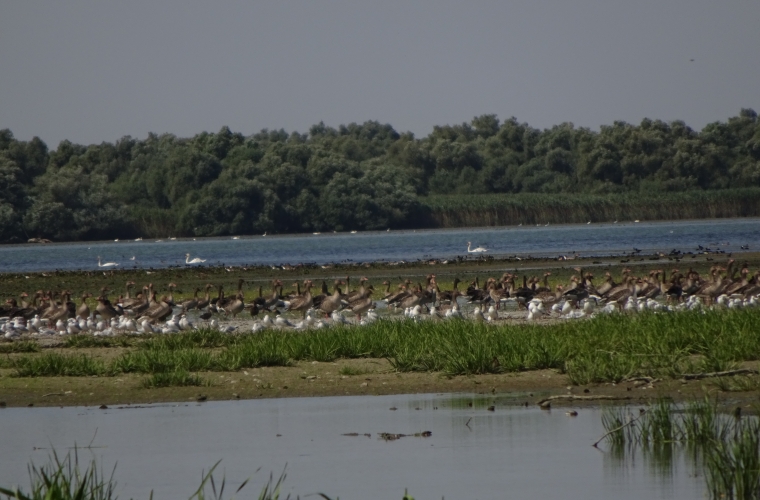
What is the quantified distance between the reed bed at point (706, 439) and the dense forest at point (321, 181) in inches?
3374

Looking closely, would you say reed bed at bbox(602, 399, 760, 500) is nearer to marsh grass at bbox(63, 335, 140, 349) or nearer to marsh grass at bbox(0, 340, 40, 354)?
marsh grass at bbox(63, 335, 140, 349)

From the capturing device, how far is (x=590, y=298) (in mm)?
26922

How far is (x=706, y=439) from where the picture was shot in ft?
37.0

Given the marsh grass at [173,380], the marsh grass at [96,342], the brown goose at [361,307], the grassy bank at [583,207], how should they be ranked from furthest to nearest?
the grassy bank at [583,207], the brown goose at [361,307], the marsh grass at [96,342], the marsh grass at [173,380]

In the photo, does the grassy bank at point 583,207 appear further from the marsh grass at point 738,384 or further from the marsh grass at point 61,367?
the marsh grass at point 738,384

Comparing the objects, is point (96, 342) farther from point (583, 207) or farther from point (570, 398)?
point (583, 207)

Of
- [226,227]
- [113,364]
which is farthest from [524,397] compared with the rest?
[226,227]

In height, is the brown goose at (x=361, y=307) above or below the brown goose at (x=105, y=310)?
below

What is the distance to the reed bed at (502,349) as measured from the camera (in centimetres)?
1573

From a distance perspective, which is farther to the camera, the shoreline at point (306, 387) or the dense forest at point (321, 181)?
the dense forest at point (321, 181)

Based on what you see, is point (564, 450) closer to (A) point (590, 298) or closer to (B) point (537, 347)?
(B) point (537, 347)

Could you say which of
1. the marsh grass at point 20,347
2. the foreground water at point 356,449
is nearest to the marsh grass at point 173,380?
the foreground water at point 356,449

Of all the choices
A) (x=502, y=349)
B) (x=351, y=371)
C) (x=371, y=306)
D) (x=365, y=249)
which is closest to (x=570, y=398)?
(x=502, y=349)

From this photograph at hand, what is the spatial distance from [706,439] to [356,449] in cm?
351
